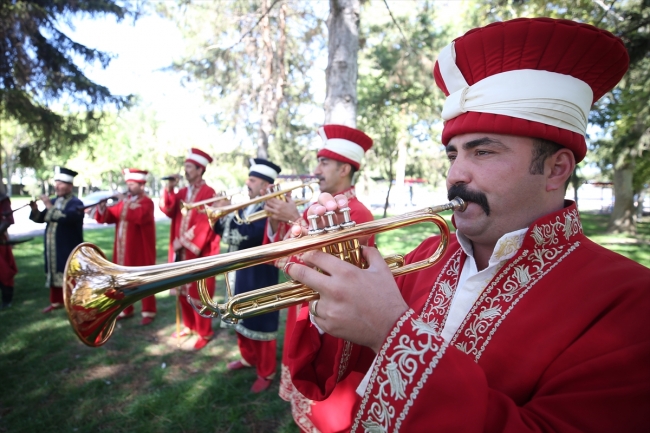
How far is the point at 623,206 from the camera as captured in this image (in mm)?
15758

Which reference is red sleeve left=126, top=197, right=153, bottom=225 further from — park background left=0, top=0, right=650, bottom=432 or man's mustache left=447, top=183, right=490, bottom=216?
man's mustache left=447, top=183, right=490, bottom=216

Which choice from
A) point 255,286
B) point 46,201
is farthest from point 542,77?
point 46,201

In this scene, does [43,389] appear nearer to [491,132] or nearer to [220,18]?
[491,132]

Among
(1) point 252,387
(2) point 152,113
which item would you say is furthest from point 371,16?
(2) point 152,113

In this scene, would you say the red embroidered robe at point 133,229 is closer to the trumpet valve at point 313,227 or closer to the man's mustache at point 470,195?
the trumpet valve at point 313,227

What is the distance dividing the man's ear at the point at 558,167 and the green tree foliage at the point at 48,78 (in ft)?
39.1

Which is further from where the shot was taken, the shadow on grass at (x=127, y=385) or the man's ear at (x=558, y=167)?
the shadow on grass at (x=127, y=385)

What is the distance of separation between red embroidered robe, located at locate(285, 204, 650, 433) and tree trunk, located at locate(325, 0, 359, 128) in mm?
3550

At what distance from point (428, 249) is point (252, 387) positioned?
314cm

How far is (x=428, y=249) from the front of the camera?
1919 mm

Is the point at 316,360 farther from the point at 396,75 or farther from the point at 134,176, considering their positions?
the point at 396,75

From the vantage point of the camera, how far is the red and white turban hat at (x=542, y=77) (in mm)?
1328

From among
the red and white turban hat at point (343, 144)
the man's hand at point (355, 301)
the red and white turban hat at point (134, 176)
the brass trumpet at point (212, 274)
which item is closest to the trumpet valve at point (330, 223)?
the brass trumpet at point (212, 274)

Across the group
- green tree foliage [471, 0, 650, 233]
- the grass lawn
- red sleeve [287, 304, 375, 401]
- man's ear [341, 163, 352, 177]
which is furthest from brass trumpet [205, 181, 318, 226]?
green tree foliage [471, 0, 650, 233]
